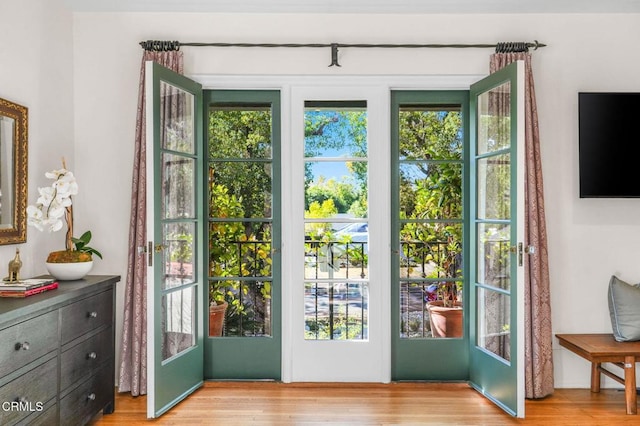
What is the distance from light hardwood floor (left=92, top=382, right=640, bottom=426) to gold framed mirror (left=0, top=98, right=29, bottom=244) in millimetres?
1256

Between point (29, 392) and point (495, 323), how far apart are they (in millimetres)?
2735

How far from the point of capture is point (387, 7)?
11.5ft

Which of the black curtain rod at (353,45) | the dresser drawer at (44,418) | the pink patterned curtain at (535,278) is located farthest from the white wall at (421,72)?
the dresser drawer at (44,418)

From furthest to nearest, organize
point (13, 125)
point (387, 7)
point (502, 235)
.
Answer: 1. point (387, 7)
2. point (502, 235)
3. point (13, 125)

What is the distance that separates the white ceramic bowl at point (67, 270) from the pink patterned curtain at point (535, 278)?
2.86m

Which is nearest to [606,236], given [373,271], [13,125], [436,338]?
[436,338]

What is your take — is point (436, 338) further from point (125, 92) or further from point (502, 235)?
point (125, 92)

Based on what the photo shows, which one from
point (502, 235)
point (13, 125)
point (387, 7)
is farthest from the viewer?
point (387, 7)

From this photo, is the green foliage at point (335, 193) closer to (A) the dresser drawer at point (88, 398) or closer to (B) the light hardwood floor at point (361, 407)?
(B) the light hardwood floor at point (361, 407)

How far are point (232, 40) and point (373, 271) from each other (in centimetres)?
198

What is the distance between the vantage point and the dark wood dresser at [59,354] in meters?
2.08

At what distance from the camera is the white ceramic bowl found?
281 cm

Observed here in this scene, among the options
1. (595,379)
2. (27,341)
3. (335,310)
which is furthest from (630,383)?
(27,341)

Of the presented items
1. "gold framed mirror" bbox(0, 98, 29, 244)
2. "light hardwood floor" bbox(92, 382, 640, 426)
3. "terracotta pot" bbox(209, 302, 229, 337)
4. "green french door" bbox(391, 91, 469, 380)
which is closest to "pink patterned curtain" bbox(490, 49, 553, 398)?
"light hardwood floor" bbox(92, 382, 640, 426)
